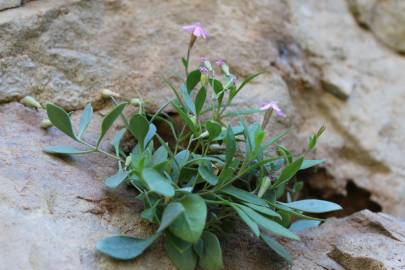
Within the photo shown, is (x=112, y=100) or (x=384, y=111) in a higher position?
(x=112, y=100)

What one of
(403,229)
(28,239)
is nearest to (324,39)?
(403,229)

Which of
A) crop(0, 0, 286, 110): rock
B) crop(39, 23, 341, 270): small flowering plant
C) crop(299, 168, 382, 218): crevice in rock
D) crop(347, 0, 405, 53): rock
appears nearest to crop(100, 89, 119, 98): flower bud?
crop(0, 0, 286, 110): rock

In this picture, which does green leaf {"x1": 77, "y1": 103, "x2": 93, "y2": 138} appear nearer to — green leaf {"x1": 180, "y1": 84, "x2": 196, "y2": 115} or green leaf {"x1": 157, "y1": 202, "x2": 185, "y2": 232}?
green leaf {"x1": 180, "y1": 84, "x2": 196, "y2": 115}

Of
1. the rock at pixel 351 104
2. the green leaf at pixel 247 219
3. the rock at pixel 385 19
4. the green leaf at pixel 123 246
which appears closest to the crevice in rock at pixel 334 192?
the rock at pixel 351 104

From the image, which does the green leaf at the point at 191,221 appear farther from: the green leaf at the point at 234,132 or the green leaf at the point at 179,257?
the green leaf at the point at 234,132

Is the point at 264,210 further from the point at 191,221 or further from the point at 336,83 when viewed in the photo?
the point at 336,83

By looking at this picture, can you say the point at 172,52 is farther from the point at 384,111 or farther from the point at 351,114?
the point at 384,111
